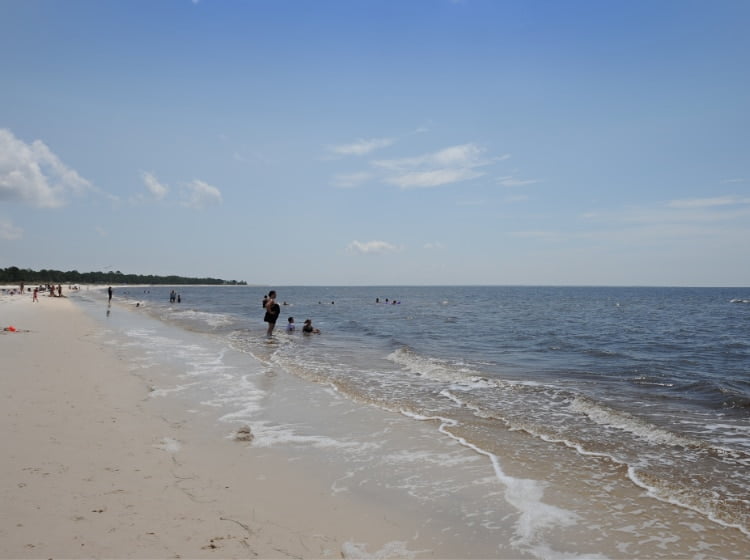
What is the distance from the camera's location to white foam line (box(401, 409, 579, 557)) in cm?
487

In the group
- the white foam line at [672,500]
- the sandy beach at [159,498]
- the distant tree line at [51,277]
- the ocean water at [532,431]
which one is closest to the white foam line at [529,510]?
the ocean water at [532,431]

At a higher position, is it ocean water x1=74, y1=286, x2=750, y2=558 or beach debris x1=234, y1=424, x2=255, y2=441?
beach debris x1=234, y1=424, x2=255, y2=441

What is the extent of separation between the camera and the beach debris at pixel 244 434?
756 centimetres

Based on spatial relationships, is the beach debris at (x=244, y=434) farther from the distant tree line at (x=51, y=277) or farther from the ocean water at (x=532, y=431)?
the distant tree line at (x=51, y=277)

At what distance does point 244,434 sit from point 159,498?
265 centimetres

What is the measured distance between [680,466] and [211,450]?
687 cm

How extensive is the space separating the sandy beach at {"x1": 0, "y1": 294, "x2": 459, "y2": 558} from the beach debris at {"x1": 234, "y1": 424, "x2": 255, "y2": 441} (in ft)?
0.49

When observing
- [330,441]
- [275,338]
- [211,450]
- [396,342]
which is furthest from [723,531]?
[275,338]

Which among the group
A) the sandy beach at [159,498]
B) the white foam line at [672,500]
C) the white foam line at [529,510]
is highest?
the sandy beach at [159,498]

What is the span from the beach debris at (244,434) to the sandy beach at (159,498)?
150mm

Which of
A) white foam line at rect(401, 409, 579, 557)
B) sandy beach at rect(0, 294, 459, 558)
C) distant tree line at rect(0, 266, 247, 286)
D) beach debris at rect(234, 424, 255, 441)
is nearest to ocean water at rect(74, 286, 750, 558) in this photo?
white foam line at rect(401, 409, 579, 557)

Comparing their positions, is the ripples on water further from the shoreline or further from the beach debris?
the beach debris

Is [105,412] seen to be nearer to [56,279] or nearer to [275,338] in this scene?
[275,338]

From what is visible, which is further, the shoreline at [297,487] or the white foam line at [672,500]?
the white foam line at [672,500]
